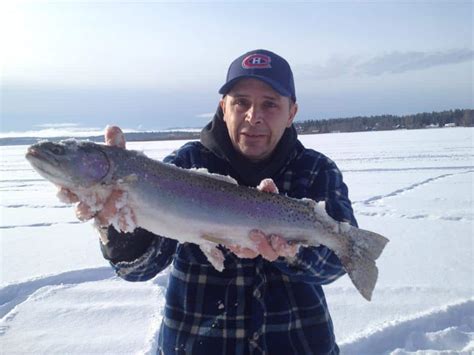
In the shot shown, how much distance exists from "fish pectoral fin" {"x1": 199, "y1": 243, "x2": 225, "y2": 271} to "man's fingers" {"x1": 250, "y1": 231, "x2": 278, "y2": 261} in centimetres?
26

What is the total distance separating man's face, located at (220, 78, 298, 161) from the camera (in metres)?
3.19

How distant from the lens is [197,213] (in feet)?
9.86

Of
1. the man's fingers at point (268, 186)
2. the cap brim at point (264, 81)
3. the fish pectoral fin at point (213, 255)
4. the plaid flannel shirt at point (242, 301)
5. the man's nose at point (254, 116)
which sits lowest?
the plaid flannel shirt at point (242, 301)

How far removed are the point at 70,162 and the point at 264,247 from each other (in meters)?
1.46

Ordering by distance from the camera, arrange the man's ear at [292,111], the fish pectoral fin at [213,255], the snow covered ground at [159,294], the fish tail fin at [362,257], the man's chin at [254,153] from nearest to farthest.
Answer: the fish pectoral fin at [213,255]
the fish tail fin at [362,257]
the man's chin at [254,153]
the man's ear at [292,111]
the snow covered ground at [159,294]

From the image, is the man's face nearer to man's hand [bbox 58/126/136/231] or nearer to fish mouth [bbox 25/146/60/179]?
man's hand [bbox 58/126/136/231]

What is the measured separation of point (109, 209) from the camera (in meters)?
2.80

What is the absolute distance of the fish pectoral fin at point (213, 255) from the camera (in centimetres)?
286

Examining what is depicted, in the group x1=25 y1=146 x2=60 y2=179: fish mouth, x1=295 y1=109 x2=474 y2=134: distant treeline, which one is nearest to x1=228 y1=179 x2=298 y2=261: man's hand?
x1=25 y1=146 x2=60 y2=179: fish mouth

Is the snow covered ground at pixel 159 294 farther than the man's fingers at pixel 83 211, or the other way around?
the snow covered ground at pixel 159 294

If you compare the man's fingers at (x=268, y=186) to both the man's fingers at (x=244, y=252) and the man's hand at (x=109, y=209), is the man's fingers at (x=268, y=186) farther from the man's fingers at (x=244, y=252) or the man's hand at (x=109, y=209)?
the man's hand at (x=109, y=209)

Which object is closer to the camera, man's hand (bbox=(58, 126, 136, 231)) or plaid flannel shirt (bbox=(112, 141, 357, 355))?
man's hand (bbox=(58, 126, 136, 231))

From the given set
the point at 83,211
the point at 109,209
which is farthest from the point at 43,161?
the point at 109,209

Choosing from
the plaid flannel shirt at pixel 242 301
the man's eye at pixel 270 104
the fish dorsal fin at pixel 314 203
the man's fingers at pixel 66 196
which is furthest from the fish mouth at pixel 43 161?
the fish dorsal fin at pixel 314 203
